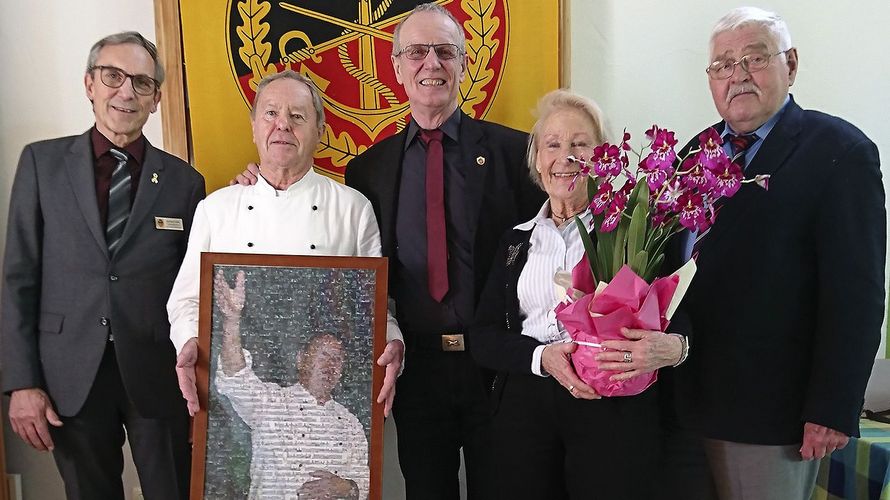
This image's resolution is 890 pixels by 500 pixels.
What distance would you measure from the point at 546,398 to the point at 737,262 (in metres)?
0.68

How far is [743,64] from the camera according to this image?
1.82 m

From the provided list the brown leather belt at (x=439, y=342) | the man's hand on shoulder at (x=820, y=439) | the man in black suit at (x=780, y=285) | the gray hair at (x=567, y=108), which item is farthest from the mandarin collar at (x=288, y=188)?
the man's hand on shoulder at (x=820, y=439)

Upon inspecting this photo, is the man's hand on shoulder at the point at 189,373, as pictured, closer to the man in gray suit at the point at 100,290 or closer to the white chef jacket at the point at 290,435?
the white chef jacket at the point at 290,435

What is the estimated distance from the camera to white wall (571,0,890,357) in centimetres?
269

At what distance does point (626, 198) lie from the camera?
1.58m

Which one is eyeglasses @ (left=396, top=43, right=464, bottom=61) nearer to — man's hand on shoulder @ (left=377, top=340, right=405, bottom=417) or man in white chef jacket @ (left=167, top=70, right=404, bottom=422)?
man in white chef jacket @ (left=167, top=70, right=404, bottom=422)

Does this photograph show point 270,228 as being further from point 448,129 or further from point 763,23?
point 763,23

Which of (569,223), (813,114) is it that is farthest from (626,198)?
(813,114)

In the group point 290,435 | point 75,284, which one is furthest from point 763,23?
point 75,284

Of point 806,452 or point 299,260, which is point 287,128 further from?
point 806,452

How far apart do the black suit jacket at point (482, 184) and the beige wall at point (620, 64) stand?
0.68m

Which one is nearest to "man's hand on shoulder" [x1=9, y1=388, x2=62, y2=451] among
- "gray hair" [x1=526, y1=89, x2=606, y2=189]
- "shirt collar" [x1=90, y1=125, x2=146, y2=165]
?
"shirt collar" [x1=90, y1=125, x2=146, y2=165]

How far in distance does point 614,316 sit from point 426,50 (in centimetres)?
120

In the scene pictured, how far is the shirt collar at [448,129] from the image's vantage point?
223 centimetres
